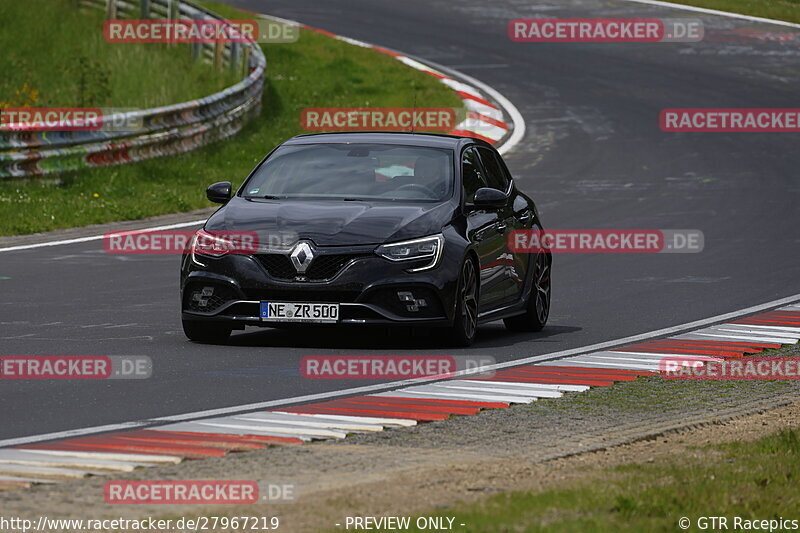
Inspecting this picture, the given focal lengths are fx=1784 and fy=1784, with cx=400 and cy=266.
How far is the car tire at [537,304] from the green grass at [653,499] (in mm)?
6175

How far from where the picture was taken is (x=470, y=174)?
46.2 ft

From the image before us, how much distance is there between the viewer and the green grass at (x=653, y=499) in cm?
669

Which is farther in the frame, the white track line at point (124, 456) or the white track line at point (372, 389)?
the white track line at point (372, 389)

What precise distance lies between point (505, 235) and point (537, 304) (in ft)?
2.79

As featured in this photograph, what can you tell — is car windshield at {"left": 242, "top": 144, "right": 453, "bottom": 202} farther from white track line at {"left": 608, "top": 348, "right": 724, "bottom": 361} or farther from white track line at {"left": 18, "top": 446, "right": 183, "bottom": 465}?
white track line at {"left": 18, "top": 446, "right": 183, "bottom": 465}

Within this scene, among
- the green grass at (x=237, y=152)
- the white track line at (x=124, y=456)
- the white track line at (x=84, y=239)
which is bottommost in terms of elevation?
the green grass at (x=237, y=152)

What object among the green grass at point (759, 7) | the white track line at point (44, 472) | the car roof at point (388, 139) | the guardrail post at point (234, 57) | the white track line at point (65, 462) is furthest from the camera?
the green grass at point (759, 7)

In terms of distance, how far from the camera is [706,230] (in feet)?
73.8

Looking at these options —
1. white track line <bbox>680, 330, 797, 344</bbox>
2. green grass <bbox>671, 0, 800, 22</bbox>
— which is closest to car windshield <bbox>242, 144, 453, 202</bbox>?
white track line <bbox>680, 330, 797, 344</bbox>

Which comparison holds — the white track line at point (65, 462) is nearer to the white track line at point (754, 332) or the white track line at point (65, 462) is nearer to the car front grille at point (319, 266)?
the car front grille at point (319, 266)

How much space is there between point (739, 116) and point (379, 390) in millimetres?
25060

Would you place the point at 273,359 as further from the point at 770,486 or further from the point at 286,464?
the point at 770,486

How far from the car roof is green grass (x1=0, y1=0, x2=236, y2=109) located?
14.2 metres

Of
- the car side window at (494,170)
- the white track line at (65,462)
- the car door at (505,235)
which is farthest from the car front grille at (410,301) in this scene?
the white track line at (65,462)
